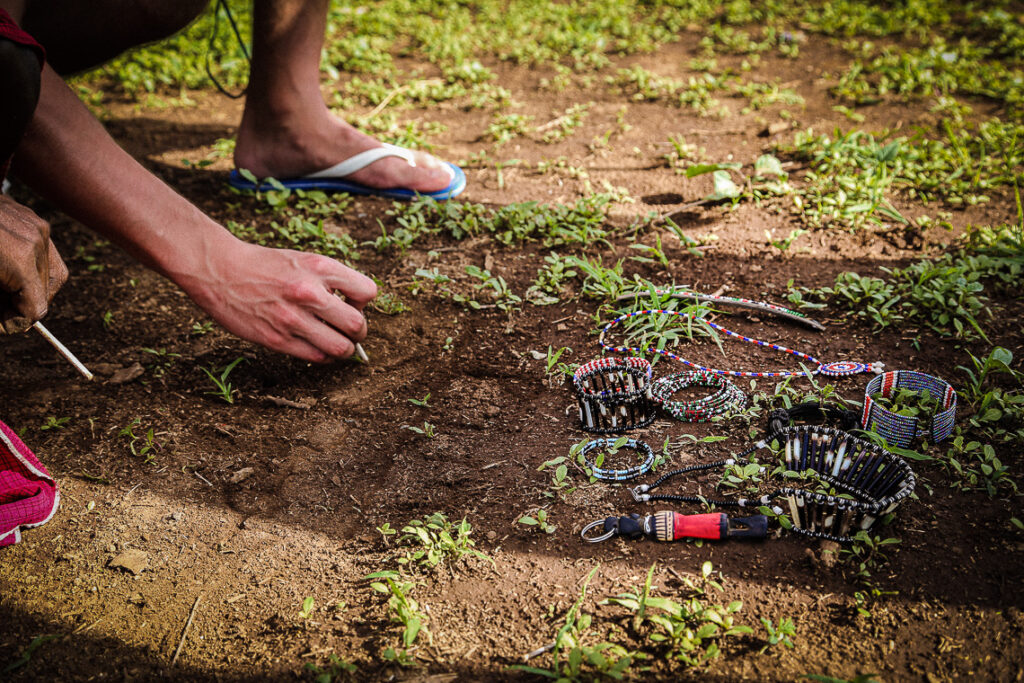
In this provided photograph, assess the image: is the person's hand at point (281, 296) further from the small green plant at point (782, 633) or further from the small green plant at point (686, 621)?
the small green plant at point (782, 633)

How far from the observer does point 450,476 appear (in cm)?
183

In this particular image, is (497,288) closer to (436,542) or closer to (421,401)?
(421,401)

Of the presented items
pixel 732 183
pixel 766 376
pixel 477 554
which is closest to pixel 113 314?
pixel 477 554

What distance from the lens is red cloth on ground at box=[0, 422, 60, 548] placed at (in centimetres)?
158

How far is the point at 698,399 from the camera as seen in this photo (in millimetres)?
2062

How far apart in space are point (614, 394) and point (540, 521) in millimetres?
513

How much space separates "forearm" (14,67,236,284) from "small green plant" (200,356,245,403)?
0.36 meters

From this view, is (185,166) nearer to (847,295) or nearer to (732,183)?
(732,183)

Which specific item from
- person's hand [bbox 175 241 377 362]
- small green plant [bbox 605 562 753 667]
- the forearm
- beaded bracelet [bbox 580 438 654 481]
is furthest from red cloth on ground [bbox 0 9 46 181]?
small green plant [bbox 605 562 753 667]

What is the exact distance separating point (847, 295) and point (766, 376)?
0.54 meters

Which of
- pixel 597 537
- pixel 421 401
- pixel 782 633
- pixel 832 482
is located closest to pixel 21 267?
pixel 421 401

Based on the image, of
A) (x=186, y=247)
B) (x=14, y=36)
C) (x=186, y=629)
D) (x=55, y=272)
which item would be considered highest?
(x=14, y=36)

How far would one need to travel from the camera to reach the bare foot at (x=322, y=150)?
306 cm

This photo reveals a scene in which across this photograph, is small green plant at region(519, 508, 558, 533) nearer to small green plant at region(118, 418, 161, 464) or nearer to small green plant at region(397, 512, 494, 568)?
small green plant at region(397, 512, 494, 568)
